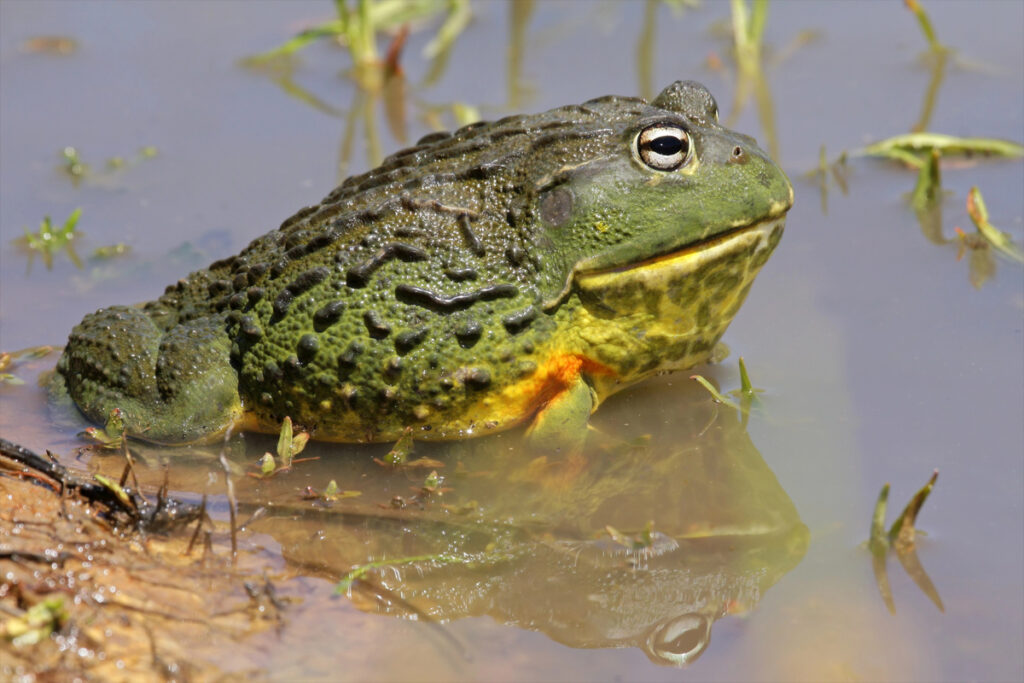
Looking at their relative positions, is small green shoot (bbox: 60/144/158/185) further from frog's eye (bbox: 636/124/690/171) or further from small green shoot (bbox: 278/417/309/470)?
frog's eye (bbox: 636/124/690/171)

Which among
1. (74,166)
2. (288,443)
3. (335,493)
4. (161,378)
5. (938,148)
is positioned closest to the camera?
(335,493)

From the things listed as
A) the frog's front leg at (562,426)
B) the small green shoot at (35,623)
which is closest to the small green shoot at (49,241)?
the frog's front leg at (562,426)

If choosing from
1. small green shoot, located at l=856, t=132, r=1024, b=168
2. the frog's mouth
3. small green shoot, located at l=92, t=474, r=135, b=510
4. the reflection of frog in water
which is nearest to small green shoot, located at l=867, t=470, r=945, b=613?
the reflection of frog in water

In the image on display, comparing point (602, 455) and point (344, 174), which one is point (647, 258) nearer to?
point (602, 455)

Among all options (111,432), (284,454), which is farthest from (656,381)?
(111,432)

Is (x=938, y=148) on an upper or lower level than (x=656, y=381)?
upper

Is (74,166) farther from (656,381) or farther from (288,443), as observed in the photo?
(656,381)

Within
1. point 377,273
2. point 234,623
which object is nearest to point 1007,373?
point 377,273
